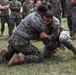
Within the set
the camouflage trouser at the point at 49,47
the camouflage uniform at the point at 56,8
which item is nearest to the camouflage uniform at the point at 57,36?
the camouflage trouser at the point at 49,47

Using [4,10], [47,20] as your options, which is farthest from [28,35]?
[4,10]

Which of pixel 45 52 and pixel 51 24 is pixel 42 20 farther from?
pixel 45 52

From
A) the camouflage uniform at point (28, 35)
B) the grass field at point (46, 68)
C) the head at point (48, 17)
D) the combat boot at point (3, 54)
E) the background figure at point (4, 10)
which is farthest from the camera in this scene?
the background figure at point (4, 10)

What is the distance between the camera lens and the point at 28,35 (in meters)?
6.04

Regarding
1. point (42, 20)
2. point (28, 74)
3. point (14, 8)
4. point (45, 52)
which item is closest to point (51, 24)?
point (42, 20)

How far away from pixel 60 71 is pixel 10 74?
3.12 ft

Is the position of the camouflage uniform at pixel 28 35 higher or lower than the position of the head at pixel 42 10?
lower

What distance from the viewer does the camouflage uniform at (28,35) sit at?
5.96 meters

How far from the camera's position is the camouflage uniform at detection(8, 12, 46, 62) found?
19.6ft

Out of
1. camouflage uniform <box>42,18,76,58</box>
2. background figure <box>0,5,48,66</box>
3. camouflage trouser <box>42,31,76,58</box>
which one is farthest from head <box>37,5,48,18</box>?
camouflage trouser <box>42,31,76,58</box>

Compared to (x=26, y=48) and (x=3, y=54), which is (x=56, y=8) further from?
(x=3, y=54)

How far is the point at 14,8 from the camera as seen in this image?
35.2ft

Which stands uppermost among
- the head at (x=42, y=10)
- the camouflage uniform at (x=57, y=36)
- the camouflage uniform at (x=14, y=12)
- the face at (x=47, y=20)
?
the head at (x=42, y=10)

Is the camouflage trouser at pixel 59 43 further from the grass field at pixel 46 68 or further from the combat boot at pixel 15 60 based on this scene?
the combat boot at pixel 15 60
